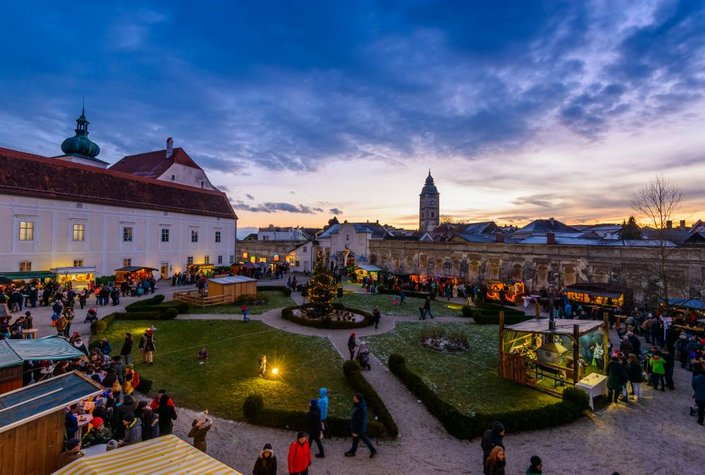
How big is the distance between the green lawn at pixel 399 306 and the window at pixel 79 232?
81.9 feet

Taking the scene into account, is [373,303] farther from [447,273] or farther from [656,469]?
[656,469]

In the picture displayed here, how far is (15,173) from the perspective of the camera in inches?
1157

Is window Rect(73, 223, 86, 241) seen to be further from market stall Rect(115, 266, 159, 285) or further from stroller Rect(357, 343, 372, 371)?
stroller Rect(357, 343, 372, 371)

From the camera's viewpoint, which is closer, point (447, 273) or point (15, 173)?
point (15, 173)

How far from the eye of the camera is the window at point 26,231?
29000 millimetres

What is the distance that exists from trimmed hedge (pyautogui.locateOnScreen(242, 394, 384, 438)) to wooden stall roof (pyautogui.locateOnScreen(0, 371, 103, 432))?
4.03 meters

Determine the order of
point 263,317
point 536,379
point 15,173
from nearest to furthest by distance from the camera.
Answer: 1. point 536,379
2. point 263,317
3. point 15,173

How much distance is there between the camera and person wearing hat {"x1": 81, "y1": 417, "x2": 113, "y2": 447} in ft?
26.9

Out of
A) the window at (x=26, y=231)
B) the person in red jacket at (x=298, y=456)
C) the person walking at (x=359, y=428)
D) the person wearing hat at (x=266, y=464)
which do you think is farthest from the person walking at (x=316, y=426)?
the window at (x=26, y=231)

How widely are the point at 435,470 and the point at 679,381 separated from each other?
1214 cm

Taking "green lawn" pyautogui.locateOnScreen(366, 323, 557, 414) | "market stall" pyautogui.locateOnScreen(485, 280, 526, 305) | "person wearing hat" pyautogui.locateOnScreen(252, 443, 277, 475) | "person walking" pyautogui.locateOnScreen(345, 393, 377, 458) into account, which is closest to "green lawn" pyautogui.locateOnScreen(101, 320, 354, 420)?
"person walking" pyautogui.locateOnScreen(345, 393, 377, 458)

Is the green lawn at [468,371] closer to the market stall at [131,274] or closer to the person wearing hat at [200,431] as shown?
the person wearing hat at [200,431]

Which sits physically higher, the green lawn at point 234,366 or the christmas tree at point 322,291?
the christmas tree at point 322,291

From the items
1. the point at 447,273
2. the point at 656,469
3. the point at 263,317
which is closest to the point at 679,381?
the point at 656,469
